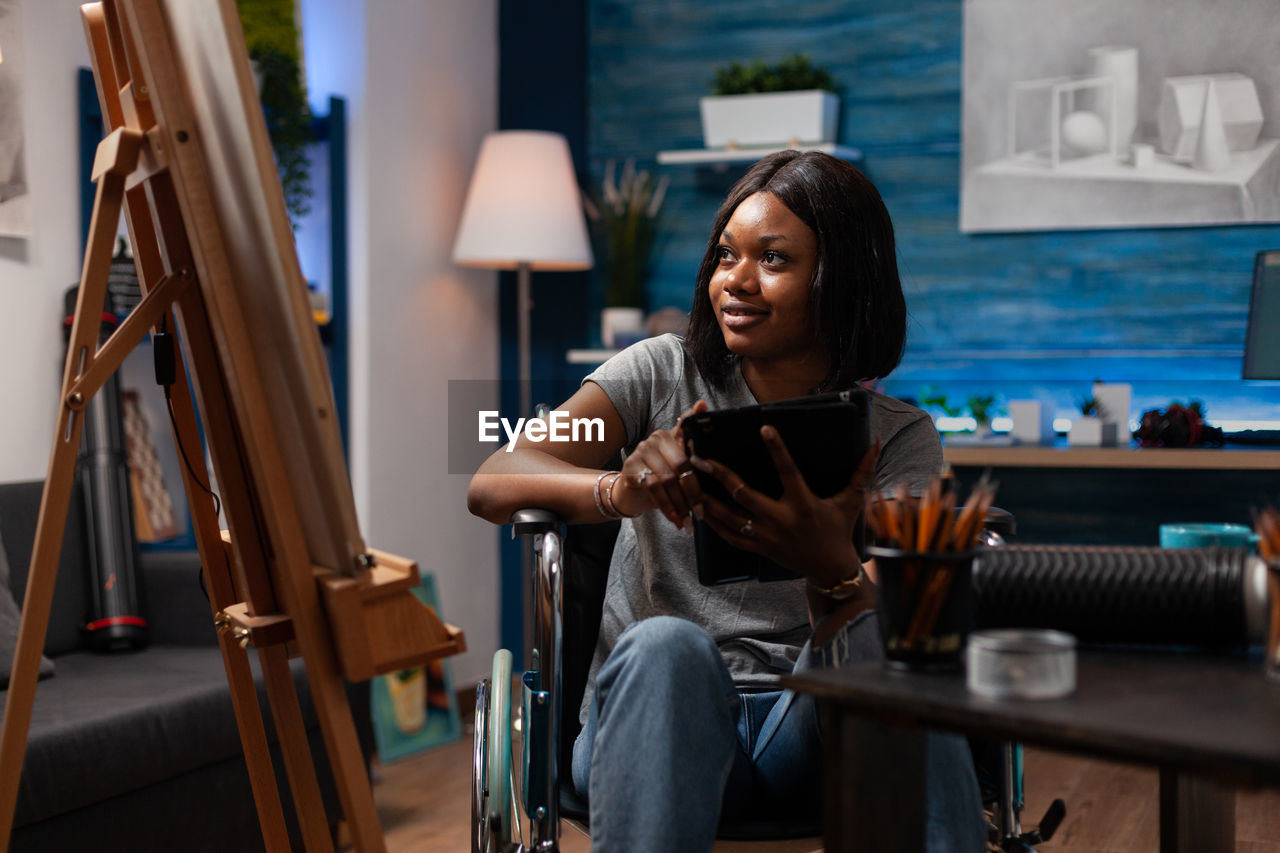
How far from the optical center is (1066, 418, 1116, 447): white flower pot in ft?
9.80

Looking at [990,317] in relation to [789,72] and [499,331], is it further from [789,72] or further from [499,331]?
[499,331]

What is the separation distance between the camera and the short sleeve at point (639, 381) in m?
1.71

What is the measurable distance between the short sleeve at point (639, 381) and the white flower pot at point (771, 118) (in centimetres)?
187

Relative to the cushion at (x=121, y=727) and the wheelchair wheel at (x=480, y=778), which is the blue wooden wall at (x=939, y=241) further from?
the wheelchair wheel at (x=480, y=778)

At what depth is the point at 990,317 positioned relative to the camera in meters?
3.45

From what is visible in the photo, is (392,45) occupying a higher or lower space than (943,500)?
higher

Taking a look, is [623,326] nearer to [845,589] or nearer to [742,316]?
[742,316]

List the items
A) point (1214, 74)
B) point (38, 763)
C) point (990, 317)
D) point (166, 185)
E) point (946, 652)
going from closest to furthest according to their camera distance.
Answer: point (946, 652), point (166, 185), point (38, 763), point (1214, 74), point (990, 317)

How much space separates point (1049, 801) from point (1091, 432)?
86 cm

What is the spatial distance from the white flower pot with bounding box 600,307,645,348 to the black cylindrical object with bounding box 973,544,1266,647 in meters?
2.64

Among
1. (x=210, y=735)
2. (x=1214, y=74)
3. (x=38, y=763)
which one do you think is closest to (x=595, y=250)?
(x=1214, y=74)

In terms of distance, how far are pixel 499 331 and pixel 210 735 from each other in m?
2.00

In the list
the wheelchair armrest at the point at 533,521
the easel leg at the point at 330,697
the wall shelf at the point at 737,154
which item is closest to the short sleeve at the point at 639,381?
the wheelchair armrest at the point at 533,521

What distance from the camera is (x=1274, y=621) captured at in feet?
3.00
